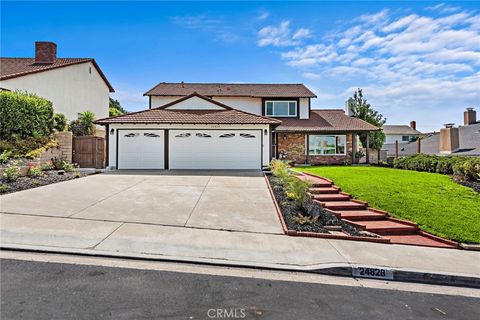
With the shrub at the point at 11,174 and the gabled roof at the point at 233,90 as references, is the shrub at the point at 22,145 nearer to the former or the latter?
the shrub at the point at 11,174

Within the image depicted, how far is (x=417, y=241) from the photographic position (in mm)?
7348

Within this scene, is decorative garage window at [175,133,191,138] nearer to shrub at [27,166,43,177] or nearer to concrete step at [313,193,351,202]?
shrub at [27,166,43,177]

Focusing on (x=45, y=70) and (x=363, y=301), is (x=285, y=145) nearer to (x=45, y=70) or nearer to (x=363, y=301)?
(x=45, y=70)

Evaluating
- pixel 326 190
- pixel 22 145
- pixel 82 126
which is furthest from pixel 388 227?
pixel 82 126

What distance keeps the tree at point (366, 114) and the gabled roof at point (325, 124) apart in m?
3.48

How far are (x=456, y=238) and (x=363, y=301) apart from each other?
505cm

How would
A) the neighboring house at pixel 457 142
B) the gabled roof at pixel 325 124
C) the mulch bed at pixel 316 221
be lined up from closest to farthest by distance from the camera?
the mulch bed at pixel 316 221 < the gabled roof at pixel 325 124 < the neighboring house at pixel 457 142

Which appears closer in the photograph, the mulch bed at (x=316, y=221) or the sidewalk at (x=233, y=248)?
the sidewalk at (x=233, y=248)

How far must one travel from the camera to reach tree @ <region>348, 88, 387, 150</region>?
27.2m

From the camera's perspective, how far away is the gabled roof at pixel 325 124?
2200 cm

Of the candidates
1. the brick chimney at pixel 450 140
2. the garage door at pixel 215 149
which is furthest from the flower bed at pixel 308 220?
the brick chimney at pixel 450 140

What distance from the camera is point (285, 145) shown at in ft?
75.5

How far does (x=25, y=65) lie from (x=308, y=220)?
2243 cm

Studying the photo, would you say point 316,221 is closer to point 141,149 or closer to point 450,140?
point 141,149
